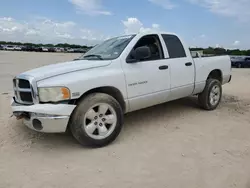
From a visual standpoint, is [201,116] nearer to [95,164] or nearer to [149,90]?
[149,90]

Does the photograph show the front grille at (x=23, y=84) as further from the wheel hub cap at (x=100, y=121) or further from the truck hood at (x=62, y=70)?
the wheel hub cap at (x=100, y=121)

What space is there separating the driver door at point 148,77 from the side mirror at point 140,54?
55 mm

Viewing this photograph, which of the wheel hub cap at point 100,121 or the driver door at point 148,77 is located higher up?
the driver door at point 148,77

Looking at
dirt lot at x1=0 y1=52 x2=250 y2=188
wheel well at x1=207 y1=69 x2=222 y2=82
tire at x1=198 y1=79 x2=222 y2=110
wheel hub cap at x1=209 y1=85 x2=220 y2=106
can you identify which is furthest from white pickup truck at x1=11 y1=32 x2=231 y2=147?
wheel well at x1=207 y1=69 x2=222 y2=82

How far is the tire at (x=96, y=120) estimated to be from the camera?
11.9ft

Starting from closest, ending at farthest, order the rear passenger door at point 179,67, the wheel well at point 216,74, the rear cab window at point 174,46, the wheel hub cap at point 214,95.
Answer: the rear passenger door at point 179,67 → the rear cab window at point 174,46 → the wheel hub cap at point 214,95 → the wheel well at point 216,74

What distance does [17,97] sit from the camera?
4.06 m

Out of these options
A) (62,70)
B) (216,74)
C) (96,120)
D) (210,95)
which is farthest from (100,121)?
(216,74)

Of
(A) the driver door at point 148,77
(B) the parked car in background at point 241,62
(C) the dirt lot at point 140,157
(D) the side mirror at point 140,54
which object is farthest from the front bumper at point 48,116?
(B) the parked car in background at point 241,62

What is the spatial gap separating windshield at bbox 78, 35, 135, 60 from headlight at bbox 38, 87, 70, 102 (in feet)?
3.72

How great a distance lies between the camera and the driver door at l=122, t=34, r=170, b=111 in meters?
4.27

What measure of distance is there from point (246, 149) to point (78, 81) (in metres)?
→ 2.78

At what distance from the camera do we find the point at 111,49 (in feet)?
15.3

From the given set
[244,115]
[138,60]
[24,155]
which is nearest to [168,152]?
[138,60]
